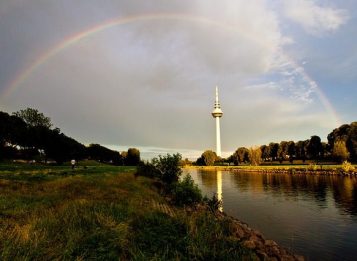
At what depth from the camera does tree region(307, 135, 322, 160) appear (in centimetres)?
15112

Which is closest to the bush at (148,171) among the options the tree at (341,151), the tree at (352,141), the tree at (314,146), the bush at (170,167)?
the bush at (170,167)

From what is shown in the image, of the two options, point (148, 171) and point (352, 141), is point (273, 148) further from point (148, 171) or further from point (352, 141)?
point (148, 171)

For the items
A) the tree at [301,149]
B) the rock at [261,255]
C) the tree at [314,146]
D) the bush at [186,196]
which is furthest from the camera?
the tree at [301,149]

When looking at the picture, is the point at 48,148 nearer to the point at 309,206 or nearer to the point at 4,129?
the point at 4,129

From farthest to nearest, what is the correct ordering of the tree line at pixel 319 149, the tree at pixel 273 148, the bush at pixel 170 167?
the tree at pixel 273 148 → the tree line at pixel 319 149 → the bush at pixel 170 167

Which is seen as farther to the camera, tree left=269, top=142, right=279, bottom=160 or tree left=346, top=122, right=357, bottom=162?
tree left=269, top=142, right=279, bottom=160

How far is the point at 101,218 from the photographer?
536 inches

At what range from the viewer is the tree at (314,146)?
151125mm

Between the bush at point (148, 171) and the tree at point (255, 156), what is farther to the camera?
the tree at point (255, 156)

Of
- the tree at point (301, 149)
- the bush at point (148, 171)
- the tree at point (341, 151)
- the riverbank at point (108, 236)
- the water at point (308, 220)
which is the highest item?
the tree at point (301, 149)

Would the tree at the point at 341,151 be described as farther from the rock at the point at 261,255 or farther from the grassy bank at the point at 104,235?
the rock at the point at 261,255

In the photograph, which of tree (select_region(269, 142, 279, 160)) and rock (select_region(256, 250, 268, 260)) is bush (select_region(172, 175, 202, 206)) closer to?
rock (select_region(256, 250, 268, 260))

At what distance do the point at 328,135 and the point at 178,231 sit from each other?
14782 cm

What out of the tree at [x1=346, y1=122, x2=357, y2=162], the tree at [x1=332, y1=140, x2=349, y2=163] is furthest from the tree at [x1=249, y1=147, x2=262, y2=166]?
the tree at [x1=332, y1=140, x2=349, y2=163]
